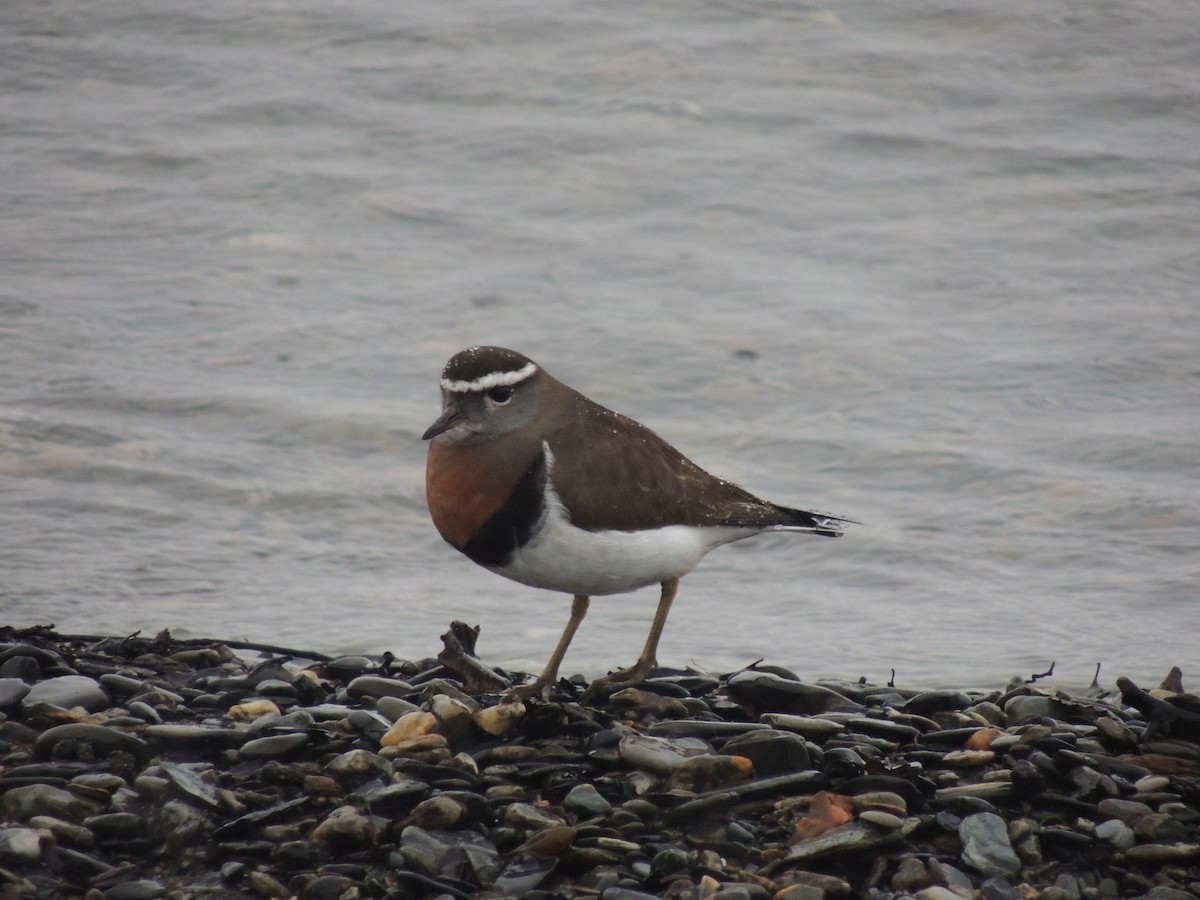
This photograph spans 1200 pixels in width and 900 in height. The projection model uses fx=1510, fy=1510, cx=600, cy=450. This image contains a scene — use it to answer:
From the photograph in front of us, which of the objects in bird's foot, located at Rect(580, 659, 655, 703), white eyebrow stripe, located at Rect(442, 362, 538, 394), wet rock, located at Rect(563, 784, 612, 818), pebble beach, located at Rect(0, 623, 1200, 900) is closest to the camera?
pebble beach, located at Rect(0, 623, 1200, 900)

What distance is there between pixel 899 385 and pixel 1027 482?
177 cm

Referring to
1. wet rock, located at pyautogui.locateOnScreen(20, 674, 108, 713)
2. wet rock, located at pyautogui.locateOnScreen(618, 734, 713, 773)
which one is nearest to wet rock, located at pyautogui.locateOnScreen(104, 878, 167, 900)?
wet rock, located at pyautogui.locateOnScreen(20, 674, 108, 713)

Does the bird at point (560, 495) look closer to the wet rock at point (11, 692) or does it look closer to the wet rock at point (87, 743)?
the wet rock at point (87, 743)

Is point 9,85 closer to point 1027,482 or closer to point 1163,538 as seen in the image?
point 1027,482

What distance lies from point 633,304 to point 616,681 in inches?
286

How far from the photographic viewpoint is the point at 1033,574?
9859 mm

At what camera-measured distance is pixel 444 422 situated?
671cm

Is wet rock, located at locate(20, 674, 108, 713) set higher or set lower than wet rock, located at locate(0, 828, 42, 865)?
higher

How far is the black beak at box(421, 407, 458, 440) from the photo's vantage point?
6641mm

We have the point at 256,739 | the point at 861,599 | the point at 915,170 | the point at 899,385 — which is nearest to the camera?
the point at 256,739

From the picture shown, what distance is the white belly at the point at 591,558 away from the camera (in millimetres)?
6414

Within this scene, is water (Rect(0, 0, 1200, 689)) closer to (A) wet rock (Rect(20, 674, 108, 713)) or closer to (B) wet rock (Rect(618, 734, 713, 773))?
(A) wet rock (Rect(20, 674, 108, 713))

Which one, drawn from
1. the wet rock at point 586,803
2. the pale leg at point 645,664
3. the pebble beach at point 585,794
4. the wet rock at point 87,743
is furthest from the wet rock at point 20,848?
the pale leg at point 645,664

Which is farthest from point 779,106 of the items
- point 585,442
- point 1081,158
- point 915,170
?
point 585,442
